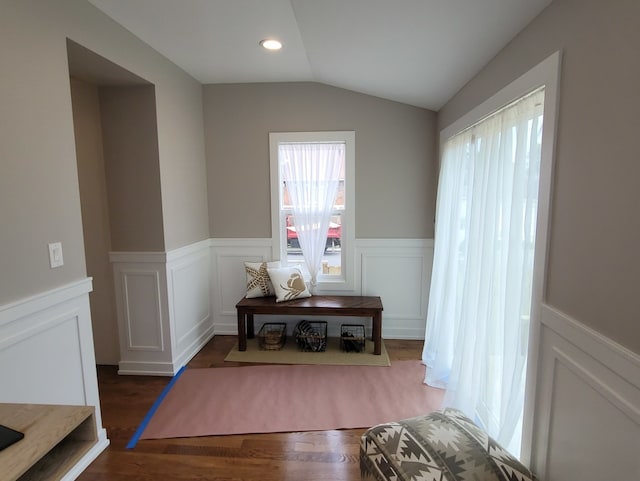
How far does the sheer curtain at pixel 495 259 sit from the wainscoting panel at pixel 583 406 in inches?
8.1

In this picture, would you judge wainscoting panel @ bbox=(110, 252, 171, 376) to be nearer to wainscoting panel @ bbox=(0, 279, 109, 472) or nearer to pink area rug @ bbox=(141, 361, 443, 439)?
pink area rug @ bbox=(141, 361, 443, 439)

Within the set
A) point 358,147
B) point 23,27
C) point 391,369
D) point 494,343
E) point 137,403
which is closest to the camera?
point 23,27

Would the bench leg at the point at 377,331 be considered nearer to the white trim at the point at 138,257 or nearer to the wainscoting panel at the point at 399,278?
the wainscoting panel at the point at 399,278

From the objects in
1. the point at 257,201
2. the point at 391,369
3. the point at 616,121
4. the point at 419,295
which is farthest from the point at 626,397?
the point at 257,201

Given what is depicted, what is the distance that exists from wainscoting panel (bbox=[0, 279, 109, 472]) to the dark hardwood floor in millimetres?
161

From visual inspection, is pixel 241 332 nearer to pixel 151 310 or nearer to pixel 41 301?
pixel 151 310

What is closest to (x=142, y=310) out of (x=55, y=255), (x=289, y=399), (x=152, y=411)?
(x=152, y=411)

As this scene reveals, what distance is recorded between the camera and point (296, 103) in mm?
3223

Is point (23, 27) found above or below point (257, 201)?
above

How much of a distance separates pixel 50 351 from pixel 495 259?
230cm

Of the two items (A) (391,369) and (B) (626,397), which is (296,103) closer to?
(A) (391,369)

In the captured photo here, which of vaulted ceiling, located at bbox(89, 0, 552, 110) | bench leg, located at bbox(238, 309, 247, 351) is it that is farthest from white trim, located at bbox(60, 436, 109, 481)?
vaulted ceiling, located at bbox(89, 0, 552, 110)

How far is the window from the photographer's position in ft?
10.6

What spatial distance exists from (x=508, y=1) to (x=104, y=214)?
9.44 ft
